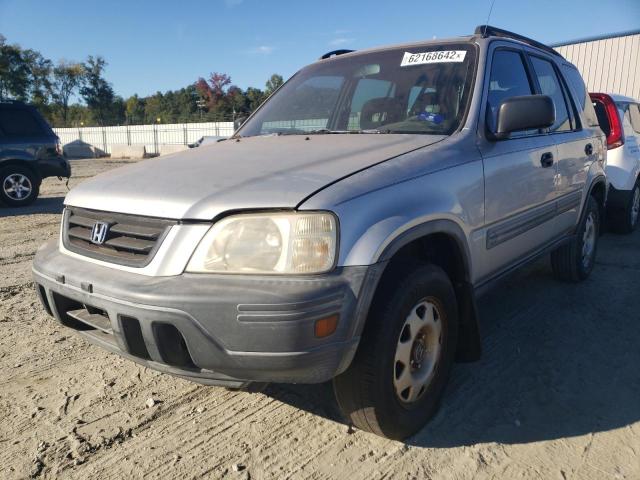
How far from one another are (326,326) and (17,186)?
9270mm

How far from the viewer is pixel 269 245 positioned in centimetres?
183

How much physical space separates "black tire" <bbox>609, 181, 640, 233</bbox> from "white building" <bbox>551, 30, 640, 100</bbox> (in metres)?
11.4

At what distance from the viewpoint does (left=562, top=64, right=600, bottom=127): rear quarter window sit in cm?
418

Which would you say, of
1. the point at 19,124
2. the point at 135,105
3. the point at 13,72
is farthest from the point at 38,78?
the point at 19,124

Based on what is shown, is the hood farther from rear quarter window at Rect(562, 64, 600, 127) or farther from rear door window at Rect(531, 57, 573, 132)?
rear quarter window at Rect(562, 64, 600, 127)

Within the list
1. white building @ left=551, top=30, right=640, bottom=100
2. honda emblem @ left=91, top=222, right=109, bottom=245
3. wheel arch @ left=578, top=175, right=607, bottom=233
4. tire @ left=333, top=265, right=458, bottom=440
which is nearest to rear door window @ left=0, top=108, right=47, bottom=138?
honda emblem @ left=91, top=222, right=109, bottom=245

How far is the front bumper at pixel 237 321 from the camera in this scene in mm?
1727

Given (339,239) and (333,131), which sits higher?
(333,131)

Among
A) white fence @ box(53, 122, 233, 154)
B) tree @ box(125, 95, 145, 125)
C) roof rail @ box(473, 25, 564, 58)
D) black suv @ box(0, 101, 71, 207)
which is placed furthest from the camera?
tree @ box(125, 95, 145, 125)

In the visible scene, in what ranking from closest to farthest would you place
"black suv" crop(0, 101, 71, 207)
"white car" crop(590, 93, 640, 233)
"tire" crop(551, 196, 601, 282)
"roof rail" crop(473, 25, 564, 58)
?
"roof rail" crop(473, 25, 564, 58) < "tire" crop(551, 196, 601, 282) < "white car" crop(590, 93, 640, 233) < "black suv" crop(0, 101, 71, 207)

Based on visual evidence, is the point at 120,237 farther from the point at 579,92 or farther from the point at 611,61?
the point at 611,61

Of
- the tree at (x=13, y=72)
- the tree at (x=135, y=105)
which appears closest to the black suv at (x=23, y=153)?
the tree at (x=13, y=72)

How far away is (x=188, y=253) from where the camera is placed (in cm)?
187

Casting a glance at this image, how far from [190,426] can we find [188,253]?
3.30ft
